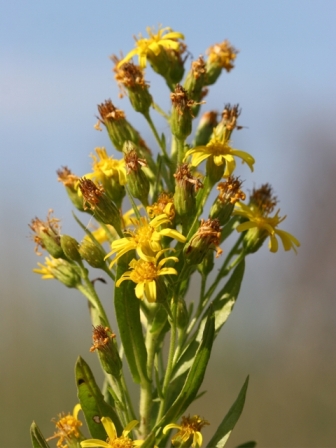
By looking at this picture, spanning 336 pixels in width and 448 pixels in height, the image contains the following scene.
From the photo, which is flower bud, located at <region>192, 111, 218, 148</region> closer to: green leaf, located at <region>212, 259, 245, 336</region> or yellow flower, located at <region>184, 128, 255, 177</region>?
yellow flower, located at <region>184, 128, 255, 177</region>

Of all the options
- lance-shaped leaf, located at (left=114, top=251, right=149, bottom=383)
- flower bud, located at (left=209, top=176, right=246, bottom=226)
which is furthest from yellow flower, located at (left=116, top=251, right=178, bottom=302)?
flower bud, located at (left=209, top=176, right=246, bottom=226)

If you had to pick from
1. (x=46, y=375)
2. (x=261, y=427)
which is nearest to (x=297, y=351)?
(x=261, y=427)

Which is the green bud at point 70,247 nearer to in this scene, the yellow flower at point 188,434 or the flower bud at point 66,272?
the flower bud at point 66,272

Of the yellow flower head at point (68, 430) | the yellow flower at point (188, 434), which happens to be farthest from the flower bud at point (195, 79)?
the yellow flower head at point (68, 430)

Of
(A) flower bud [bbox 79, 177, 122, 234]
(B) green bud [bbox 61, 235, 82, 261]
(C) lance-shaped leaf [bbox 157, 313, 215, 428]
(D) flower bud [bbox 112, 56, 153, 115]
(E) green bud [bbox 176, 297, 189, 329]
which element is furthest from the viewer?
(D) flower bud [bbox 112, 56, 153, 115]

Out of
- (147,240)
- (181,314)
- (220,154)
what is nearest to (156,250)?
(147,240)

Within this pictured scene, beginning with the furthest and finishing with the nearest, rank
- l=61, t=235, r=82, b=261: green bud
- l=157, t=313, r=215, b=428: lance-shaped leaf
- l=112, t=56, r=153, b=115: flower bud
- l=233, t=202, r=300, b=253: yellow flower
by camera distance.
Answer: l=112, t=56, r=153, b=115: flower bud, l=233, t=202, r=300, b=253: yellow flower, l=61, t=235, r=82, b=261: green bud, l=157, t=313, r=215, b=428: lance-shaped leaf

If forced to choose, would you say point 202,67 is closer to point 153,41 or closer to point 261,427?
point 153,41
